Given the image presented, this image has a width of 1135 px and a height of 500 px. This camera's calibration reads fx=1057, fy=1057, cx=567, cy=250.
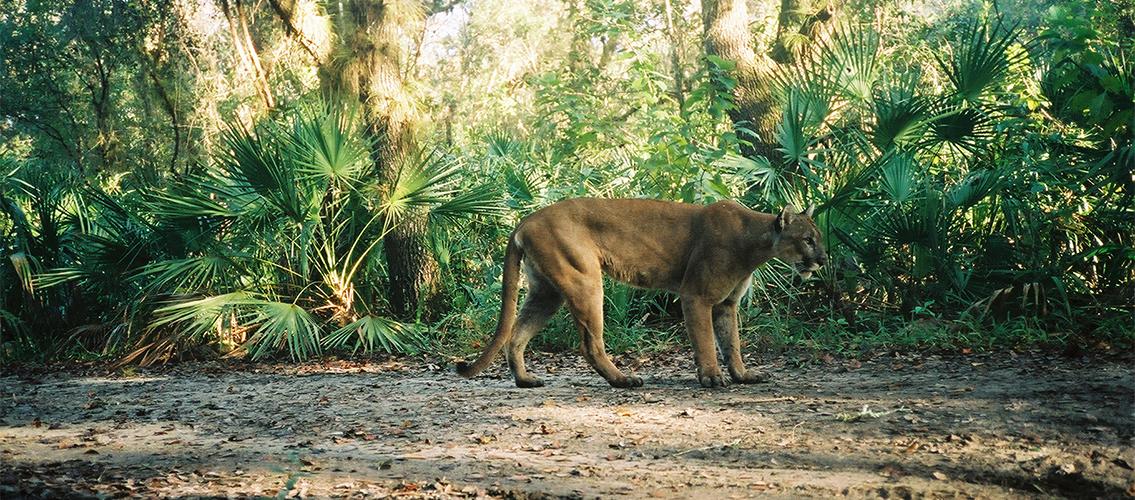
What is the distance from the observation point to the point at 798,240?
7.61 metres

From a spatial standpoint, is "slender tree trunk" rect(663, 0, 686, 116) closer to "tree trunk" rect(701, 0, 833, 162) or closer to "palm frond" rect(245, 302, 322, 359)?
"tree trunk" rect(701, 0, 833, 162)

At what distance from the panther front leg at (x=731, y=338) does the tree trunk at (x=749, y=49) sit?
6.04 m

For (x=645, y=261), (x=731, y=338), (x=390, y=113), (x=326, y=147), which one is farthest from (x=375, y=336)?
(x=731, y=338)

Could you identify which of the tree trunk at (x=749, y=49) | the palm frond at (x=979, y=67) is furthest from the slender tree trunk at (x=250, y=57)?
the palm frond at (x=979, y=67)

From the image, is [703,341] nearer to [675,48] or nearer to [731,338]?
[731,338]

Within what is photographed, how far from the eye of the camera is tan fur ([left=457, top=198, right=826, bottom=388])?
7398mm

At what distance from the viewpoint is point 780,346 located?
977 centimetres

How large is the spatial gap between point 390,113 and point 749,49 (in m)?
5.21

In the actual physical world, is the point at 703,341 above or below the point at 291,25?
below

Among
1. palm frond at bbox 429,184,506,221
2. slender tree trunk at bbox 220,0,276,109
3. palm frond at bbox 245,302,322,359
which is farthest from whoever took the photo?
slender tree trunk at bbox 220,0,276,109

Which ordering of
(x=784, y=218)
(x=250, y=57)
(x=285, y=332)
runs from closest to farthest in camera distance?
1. (x=784, y=218)
2. (x=285, y=332)
3. (x=250, y=57)

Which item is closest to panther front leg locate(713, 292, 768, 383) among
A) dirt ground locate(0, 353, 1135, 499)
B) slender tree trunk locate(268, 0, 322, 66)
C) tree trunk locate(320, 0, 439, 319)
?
dirt ground locate(0, 353, 1135, 499)

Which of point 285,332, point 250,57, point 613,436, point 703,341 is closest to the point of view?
point 613,436

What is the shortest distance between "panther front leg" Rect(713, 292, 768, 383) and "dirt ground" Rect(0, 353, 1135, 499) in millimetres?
311
